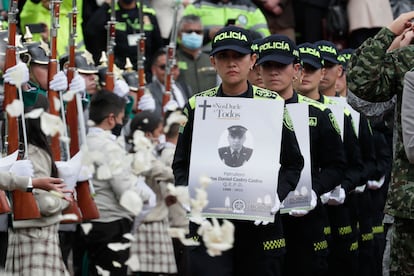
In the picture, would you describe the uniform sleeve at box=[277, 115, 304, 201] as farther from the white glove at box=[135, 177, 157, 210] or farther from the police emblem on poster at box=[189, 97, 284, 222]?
the white glove at box=[135, 177, 157, 210]

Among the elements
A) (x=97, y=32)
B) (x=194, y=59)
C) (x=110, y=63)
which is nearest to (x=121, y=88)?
(x=110, y=63)

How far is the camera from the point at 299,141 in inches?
413

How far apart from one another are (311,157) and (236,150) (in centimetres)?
176

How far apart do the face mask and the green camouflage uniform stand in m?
6.75

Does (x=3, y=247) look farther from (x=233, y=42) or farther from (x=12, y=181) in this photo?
(x=233, y=42)

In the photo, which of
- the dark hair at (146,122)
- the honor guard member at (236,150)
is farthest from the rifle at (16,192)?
the dark hair at (146,122)

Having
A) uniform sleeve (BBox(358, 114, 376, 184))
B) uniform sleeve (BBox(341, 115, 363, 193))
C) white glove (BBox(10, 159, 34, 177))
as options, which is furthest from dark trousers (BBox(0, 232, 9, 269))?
uniform sleeve (BBox(358, 114, 376, 184))

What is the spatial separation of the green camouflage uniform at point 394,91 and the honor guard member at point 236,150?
923 mm

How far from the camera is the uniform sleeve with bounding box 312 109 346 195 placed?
1091 centimetres

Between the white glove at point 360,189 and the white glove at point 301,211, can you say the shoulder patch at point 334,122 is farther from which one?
the white glove at point 360,189

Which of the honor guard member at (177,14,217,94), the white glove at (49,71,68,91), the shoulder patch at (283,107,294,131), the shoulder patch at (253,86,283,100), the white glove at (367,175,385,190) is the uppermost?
the honor guard member at (177,14,217,94)

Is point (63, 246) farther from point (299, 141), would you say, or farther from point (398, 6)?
point (398, 6)

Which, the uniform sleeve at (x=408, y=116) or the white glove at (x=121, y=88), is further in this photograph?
the white glove at (x=121, y=88)

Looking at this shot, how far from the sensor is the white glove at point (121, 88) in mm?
12780
